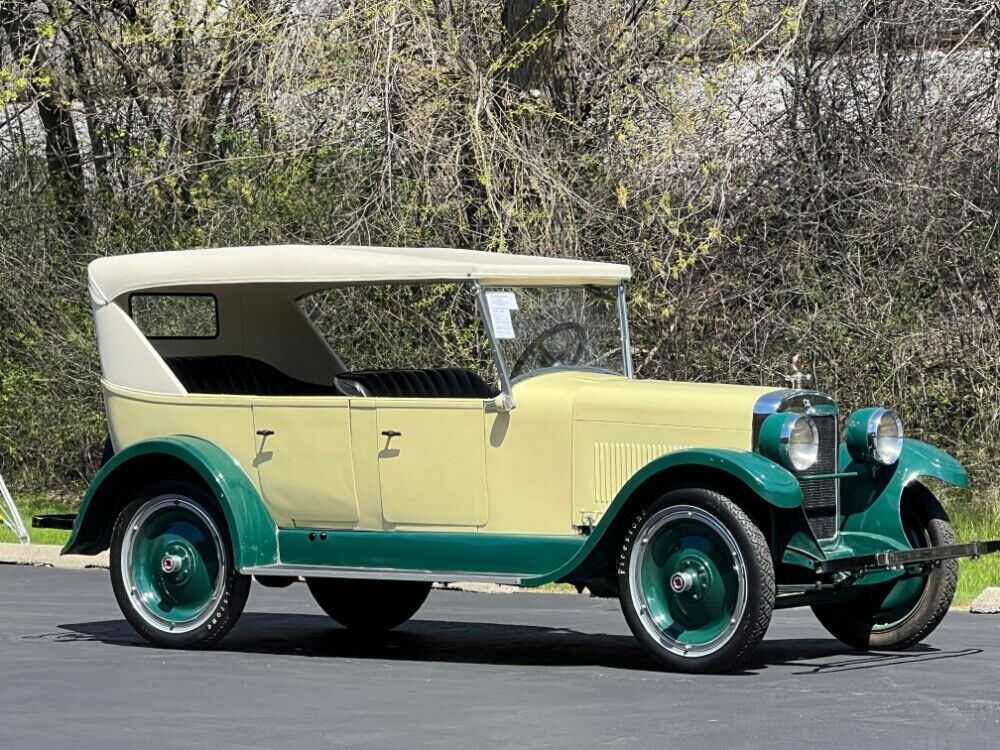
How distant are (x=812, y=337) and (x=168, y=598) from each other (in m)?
7.16

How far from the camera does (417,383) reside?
9953 millimetres

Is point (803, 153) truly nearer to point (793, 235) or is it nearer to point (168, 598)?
point (793, 235)

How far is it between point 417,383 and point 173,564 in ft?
4.96

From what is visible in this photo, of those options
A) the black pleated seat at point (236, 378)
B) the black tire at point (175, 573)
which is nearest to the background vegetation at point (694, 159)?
the black pleated seat at point (236, 378)

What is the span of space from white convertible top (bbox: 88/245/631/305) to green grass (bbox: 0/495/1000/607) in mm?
3312

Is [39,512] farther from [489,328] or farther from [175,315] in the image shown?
[489,328]

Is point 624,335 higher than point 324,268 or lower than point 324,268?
lower

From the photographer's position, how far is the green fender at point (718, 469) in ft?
27.5

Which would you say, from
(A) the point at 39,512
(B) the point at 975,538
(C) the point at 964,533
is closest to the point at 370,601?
(B) the point at 975,538

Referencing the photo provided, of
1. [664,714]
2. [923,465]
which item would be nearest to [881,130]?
[923,465]

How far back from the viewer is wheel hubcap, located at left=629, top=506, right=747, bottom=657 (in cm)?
855

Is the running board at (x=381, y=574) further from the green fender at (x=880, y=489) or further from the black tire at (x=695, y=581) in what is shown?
the green fender at (x=880, y=489)

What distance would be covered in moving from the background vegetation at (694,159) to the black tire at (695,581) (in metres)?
6.46

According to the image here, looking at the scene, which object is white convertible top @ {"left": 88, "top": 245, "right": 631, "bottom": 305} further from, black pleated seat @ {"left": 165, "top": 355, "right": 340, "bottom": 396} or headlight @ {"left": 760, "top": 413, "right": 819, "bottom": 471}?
headlight @ {"left": 760, "top": 413, "right": 819, "bottom": 471}
